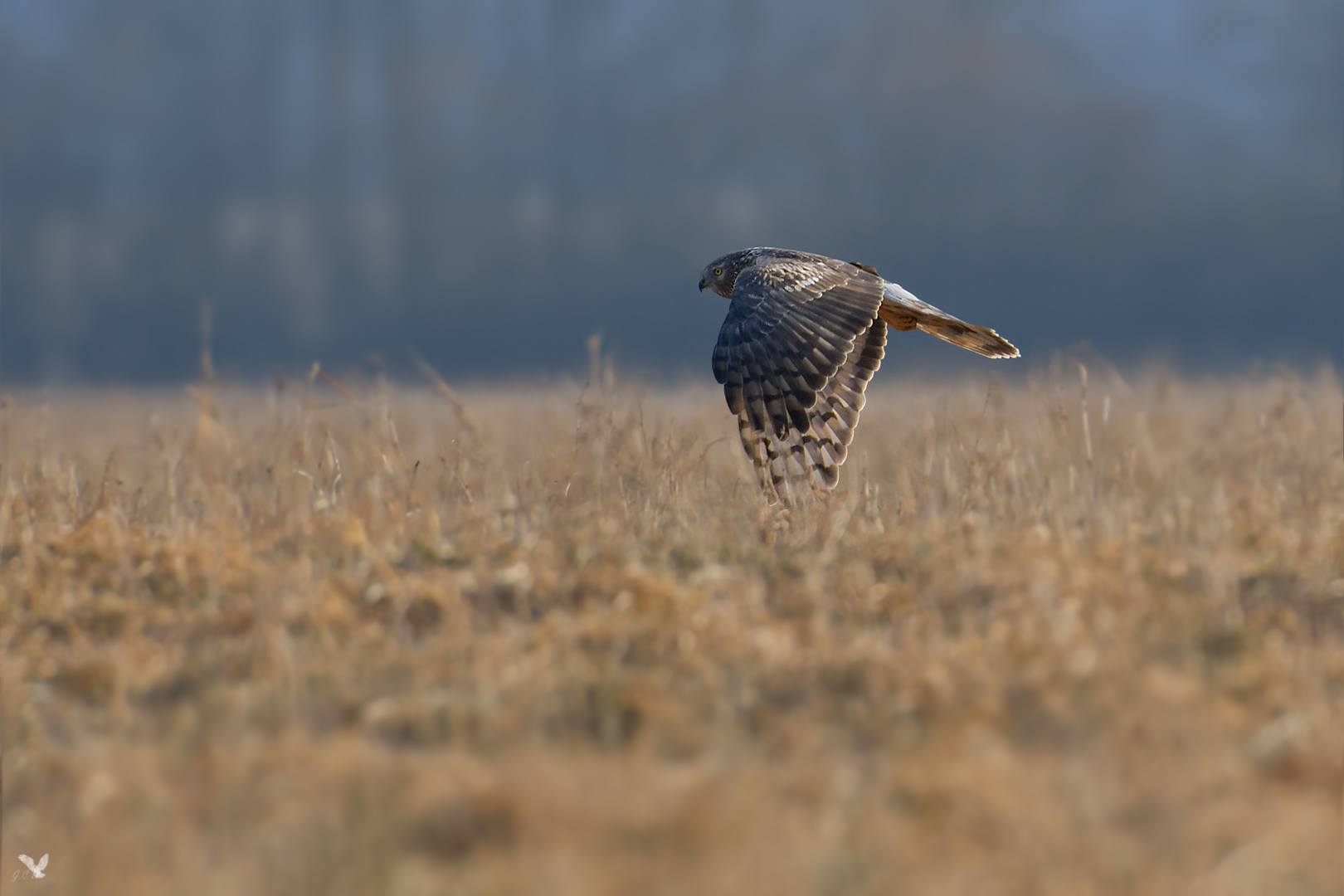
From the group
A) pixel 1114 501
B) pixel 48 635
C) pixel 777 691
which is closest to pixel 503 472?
pixel 48 635

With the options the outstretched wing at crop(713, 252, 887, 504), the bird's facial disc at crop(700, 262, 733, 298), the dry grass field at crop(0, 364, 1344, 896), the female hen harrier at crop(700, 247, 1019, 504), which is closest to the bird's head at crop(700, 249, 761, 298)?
the bird's facial disc at crop(700, 262, 733, 298)

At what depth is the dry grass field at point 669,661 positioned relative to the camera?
2.87 metres

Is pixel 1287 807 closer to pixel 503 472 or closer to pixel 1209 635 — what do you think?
pixel 1209 635

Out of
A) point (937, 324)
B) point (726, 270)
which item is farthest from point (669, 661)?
point (726, 270)

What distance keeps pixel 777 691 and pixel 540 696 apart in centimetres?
83

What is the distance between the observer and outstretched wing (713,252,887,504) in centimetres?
609

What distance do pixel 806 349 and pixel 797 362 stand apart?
0.37 feet

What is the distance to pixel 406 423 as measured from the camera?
29.7 feet

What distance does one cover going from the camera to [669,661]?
4043 millimetres
